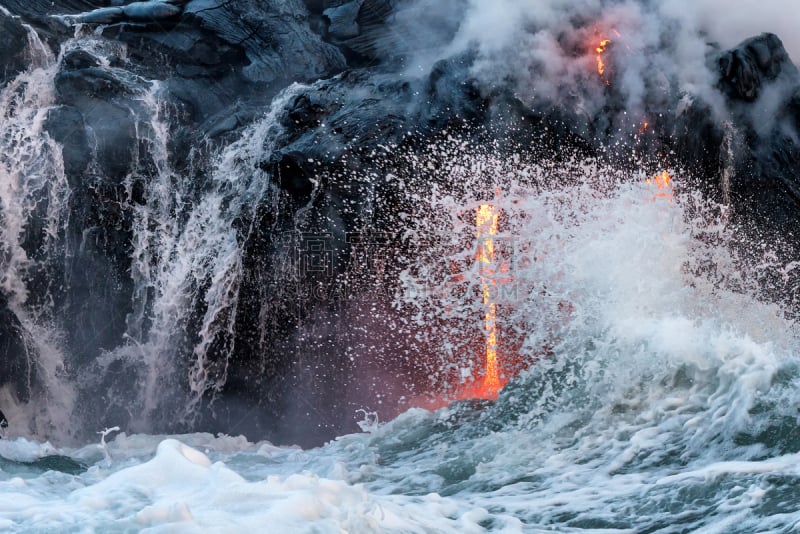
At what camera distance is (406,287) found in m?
9.45

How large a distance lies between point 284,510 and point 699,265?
6.49 meters

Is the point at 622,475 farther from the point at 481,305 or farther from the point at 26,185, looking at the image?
the point at 26,185

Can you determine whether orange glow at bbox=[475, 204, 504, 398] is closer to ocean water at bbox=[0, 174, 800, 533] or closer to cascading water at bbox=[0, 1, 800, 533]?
cascading water at bbox=[0, 1, 800, 533]

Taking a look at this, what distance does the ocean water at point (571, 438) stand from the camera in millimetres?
4004

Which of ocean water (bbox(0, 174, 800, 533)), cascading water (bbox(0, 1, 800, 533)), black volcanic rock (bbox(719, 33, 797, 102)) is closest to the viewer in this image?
ocean water (bbox(0, 174, 800, 533))

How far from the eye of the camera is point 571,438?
6.10 meters

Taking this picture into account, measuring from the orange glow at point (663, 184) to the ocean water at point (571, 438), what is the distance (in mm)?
44

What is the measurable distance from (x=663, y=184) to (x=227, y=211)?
4812 mm

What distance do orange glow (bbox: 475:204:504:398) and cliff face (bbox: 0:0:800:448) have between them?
986 millimetres

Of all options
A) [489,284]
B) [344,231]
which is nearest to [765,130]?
[489,284]

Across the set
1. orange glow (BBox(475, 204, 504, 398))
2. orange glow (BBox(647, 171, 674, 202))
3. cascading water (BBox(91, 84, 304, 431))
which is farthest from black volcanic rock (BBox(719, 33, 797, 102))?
cascading water (BBox(91, 84, 304, 431))

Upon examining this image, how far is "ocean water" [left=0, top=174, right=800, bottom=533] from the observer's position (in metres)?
4.00

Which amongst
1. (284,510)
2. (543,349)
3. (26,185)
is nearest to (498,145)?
(543,349)

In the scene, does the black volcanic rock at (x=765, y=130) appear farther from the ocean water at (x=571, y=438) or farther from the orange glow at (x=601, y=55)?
the orange glow at (x=601, y=55)
